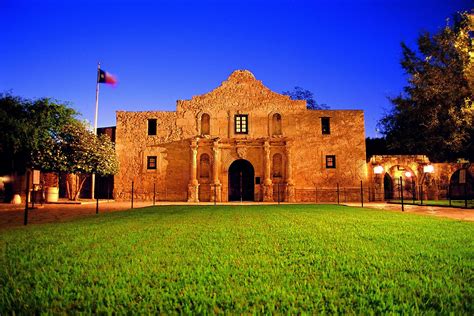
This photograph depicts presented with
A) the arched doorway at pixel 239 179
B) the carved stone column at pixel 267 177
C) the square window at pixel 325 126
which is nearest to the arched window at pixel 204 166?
the arched doorway at pixel 239 179

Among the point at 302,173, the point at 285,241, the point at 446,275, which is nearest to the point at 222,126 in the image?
the point at 302,173

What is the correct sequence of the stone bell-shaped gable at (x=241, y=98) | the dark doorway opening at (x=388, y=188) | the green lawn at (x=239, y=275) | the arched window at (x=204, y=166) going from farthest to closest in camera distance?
1. the dark doorway opening at (x=388, y=188)
2. the stone bell-shaped gable at (x=241, y=98)
3. the arched window at (x=204, y=166)
4. the green lawn at (x=239, y=275)

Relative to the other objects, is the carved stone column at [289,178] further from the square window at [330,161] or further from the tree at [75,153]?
the tree at [75,153]


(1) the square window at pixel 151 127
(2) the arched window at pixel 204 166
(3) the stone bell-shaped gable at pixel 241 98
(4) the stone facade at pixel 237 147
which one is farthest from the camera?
(1) the square window at pixel 151 127

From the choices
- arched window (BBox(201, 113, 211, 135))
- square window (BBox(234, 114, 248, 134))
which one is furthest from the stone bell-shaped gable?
arched window (BBox(201, 113, 211, 135))

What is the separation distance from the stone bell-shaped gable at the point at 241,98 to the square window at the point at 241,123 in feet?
2.02

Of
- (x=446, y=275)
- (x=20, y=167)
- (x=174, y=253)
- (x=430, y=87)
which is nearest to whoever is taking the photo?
(x=446, y=275)

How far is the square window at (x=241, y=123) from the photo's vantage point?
25969 mm

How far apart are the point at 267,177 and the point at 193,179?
5.77 meters

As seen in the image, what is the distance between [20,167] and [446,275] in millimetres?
24730

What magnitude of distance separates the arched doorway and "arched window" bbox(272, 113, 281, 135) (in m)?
3.43

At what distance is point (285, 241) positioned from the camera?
16.1 feet

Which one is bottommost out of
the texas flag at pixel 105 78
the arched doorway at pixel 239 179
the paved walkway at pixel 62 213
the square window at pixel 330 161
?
the paved walkway at pixel 62 213

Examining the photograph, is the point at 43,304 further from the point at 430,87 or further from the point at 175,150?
the point at 175,150
